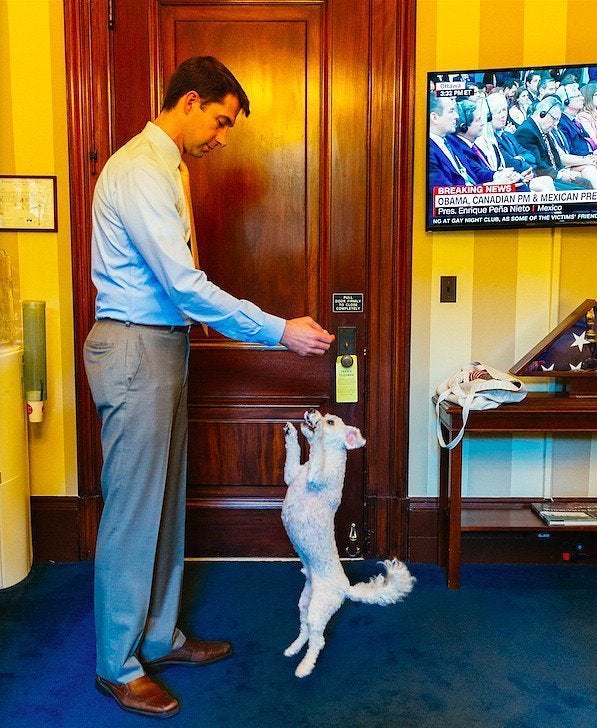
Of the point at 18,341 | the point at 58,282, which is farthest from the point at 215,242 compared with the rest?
the point at 18,341

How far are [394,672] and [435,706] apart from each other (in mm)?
187

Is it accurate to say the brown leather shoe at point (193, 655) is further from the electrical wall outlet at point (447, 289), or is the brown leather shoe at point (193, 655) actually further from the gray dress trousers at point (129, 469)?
the electrical wall outlet at point (447, 289)

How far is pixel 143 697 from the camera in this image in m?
1.87

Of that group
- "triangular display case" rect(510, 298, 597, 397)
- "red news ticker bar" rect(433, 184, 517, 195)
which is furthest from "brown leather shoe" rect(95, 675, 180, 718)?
"red news ticker bar" rect(433, 184, 517, 195)

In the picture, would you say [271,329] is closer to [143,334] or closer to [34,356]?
[143,334]

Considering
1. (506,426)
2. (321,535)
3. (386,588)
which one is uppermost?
(506,426)

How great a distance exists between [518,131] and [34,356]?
209 cm

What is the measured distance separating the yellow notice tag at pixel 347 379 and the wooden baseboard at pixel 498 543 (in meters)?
0.54

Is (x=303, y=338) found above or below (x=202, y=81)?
below

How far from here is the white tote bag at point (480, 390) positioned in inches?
99.3

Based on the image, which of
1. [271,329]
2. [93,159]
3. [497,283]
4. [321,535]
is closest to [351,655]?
[321,535]

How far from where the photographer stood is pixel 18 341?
2.80 m

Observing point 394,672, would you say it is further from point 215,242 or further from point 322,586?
point 215,242

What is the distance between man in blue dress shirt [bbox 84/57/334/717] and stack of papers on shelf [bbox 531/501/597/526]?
1335 millimetres
